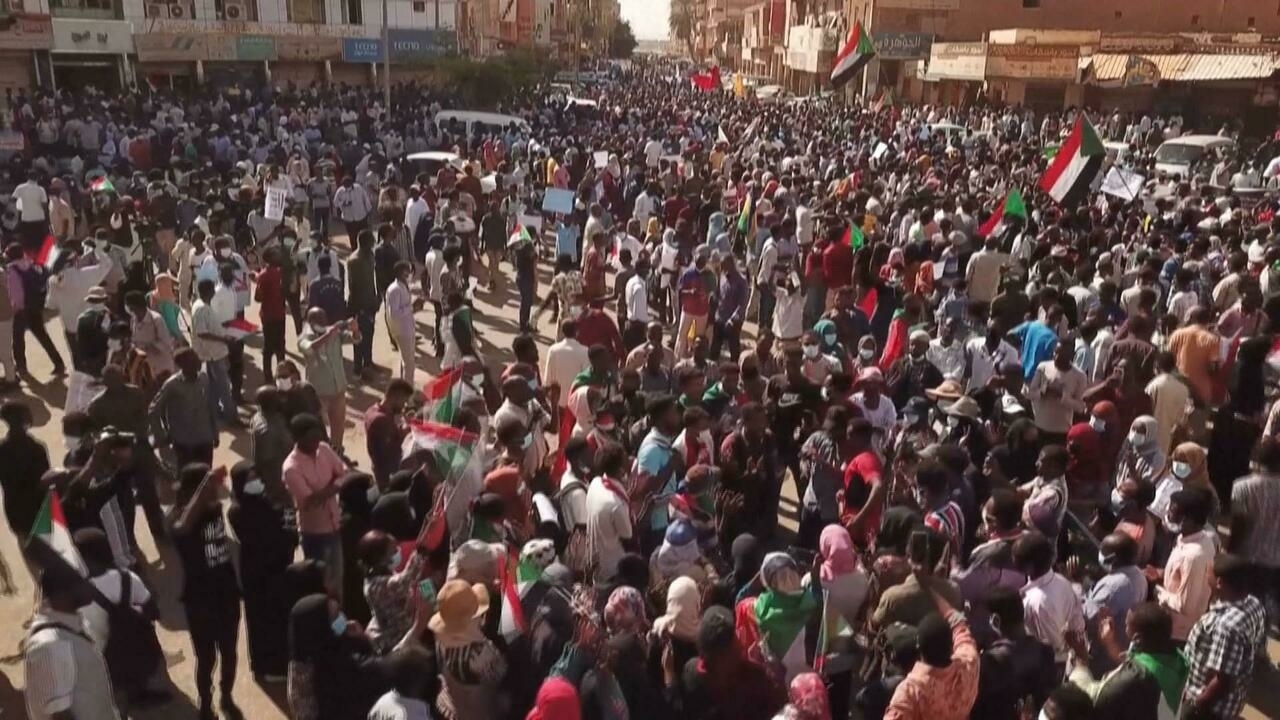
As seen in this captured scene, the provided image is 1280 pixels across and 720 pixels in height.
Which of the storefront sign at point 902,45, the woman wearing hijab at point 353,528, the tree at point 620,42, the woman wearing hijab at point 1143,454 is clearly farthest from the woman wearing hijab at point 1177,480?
the tree at point 620,42

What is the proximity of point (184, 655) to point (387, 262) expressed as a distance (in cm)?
522

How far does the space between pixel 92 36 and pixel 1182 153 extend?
30.6 meters

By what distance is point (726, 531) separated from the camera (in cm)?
568

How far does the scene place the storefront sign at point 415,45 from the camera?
127 feet

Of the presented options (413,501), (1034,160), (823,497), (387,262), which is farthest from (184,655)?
(1034,160)

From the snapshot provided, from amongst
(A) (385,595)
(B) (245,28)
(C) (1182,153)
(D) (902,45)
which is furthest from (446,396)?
(D) (902,45)

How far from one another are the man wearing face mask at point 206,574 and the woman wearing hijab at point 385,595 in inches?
33.9

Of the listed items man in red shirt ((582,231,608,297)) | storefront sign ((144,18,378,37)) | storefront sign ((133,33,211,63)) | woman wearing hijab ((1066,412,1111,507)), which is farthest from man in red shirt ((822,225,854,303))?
storefront sign ((144,18,378,37))

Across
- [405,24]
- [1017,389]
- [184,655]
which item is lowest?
[184,655]

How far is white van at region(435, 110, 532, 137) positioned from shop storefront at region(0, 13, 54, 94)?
42.6ft

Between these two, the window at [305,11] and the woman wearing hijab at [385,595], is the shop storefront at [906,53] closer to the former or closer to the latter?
the window at [305,11]

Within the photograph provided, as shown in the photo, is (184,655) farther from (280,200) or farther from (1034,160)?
(1034,160)

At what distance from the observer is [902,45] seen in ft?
131

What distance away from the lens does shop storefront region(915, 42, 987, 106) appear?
3294 cm
